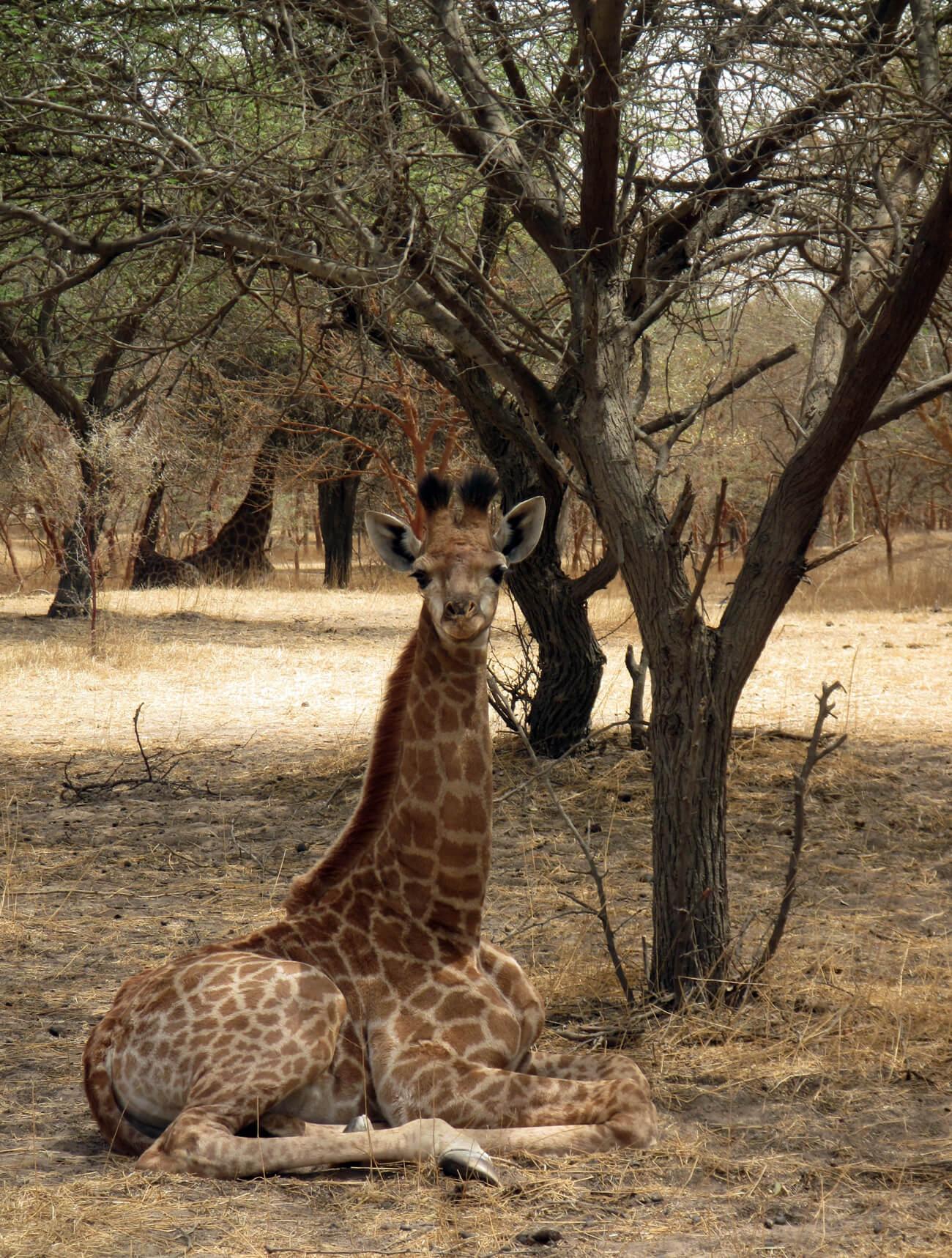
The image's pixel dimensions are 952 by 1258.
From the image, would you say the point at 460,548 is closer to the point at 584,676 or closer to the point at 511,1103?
the point at 511,1103

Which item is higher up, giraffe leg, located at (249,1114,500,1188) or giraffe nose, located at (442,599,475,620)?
giraffe nose, located at (442,599,475,620)

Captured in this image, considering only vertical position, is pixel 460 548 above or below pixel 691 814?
above

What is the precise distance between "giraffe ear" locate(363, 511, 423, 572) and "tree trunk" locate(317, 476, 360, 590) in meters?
25.1

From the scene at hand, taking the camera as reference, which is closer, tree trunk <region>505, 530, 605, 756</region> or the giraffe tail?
the giraffe tail

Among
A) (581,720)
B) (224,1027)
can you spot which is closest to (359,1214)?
(224,1027)

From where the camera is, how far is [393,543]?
15.4ft

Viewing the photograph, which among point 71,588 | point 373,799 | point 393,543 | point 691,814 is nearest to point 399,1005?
point 373,799

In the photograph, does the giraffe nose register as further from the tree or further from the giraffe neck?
the tree

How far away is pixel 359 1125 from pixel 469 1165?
0.42 m

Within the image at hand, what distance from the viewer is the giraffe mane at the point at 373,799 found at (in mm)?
4668

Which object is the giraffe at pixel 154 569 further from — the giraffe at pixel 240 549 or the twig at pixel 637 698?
the twig at pixel 637 698

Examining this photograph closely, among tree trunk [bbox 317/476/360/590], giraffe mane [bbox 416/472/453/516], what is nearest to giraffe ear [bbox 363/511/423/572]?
giraffe mane [bbox 416/472/453/516]

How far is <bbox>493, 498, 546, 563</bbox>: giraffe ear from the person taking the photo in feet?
15.5

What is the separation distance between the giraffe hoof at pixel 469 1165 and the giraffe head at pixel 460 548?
5.06 ft
